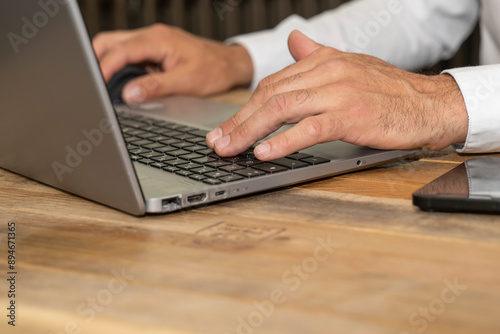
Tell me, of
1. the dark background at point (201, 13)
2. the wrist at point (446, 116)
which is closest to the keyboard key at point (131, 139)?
the wrist at point (446, 116)

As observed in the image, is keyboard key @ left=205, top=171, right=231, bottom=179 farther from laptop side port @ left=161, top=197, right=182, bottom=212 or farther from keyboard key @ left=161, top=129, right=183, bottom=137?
keyboard key @ left=161, top=129, right=183, bottom=137

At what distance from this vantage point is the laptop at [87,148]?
20.0 inches

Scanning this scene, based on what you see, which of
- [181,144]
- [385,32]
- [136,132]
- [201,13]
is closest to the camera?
[181,144]

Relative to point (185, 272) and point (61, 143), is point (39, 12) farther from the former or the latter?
point (185, 272)

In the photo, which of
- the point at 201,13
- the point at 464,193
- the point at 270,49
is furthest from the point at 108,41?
the point at 201,13

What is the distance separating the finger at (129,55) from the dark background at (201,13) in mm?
1594

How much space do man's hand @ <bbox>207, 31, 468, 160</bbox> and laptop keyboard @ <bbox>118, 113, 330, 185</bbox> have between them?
0.6 inches

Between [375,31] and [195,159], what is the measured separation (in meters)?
0.88

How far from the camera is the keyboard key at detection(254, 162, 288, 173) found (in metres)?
0.64

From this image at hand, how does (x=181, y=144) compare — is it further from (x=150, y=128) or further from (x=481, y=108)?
(x=481, y=108)

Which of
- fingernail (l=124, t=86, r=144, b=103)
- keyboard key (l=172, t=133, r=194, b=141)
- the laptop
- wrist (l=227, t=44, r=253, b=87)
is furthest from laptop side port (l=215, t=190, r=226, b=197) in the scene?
wrist (l=227, t=44, r=253, b=87)

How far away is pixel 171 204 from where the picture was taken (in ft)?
1.87

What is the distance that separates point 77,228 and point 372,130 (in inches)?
13.6

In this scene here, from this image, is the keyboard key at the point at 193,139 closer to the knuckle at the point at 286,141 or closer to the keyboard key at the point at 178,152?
the keyboard key at the point at 178,152
